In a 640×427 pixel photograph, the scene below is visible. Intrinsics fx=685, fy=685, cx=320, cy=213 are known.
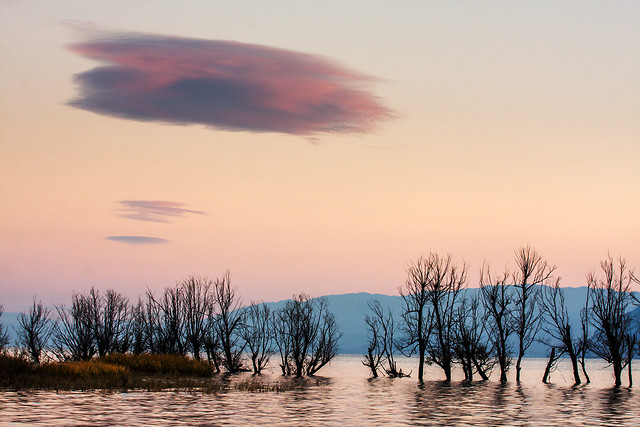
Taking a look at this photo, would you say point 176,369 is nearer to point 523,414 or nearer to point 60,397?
point 60,397

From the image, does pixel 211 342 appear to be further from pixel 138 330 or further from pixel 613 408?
pixel 613 408

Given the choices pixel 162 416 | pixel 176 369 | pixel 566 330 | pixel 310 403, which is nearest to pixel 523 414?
pixel 310 403

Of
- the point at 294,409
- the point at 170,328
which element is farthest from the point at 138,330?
the point at 294,409

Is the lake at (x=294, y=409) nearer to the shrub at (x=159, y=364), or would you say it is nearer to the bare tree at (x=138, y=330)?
the shrub at (x=159, y=364)

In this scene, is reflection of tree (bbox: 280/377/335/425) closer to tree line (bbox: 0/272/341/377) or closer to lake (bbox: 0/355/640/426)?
lake (bbox: 0/355/640/426)

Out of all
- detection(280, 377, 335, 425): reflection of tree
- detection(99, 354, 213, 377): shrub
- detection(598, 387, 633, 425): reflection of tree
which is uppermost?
detection(99, 354, 213, 377): shrub

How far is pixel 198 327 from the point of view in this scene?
256 feet

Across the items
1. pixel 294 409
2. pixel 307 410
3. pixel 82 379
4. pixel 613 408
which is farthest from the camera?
pixel 82 379

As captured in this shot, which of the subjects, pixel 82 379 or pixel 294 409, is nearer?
pixel 294 409

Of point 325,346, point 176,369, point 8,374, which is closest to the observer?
point 8,374

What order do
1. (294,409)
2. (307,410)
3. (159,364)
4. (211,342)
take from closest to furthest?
(307,410) < (294,409) < (159,364) < (211,342)

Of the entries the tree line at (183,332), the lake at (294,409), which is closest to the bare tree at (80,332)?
the tree line at (183,332)

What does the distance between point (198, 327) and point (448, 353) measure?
31.4m

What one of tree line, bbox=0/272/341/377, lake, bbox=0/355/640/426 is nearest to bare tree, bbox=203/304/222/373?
tree line, bbox=0/272/341/377
